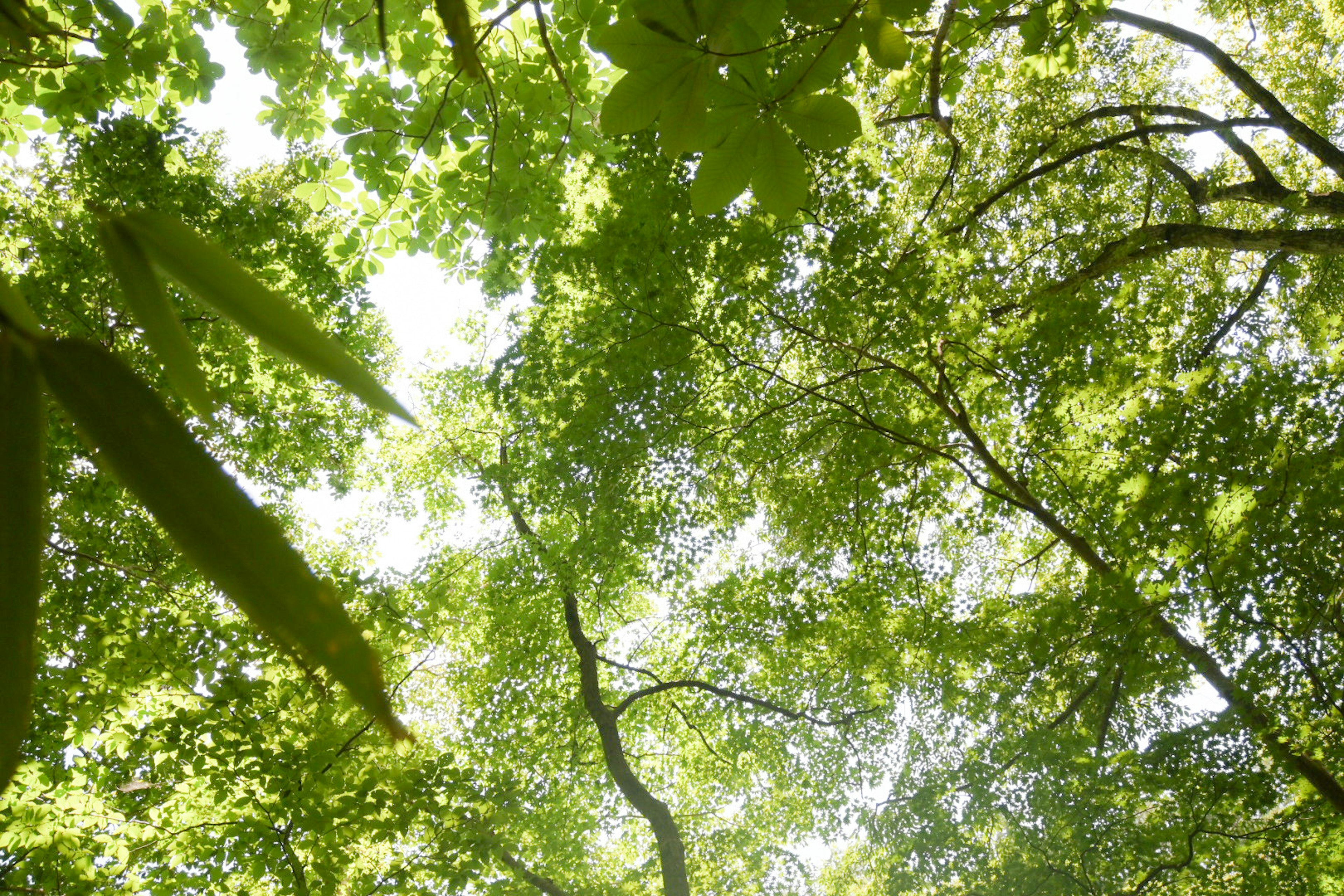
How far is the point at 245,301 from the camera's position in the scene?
32cm

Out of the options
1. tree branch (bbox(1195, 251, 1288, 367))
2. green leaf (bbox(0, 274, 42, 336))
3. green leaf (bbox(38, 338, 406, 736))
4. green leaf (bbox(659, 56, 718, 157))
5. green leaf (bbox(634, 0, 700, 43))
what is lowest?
green leaf (bbox(38, 338, 406, 736))

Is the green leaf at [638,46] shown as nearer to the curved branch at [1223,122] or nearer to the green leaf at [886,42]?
the green leaf at [886,42]

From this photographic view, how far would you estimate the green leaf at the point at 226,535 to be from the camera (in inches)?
8.9

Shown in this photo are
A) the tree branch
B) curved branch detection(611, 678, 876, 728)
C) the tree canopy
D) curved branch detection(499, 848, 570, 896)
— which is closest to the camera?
the tree canopy

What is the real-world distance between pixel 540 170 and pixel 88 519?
5178 mm

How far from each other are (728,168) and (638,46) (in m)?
0.19

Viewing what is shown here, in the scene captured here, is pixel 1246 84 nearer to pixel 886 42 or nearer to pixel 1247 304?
pixel 1247 304

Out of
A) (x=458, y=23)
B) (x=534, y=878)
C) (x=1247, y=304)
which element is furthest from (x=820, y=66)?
(x=534, y=878)

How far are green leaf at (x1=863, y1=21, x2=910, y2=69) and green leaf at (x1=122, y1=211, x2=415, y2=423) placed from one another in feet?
2.86

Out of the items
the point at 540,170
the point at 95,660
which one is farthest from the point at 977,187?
the point at 95,660

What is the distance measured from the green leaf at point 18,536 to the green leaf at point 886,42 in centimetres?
95

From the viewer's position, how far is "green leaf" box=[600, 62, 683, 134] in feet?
2.84

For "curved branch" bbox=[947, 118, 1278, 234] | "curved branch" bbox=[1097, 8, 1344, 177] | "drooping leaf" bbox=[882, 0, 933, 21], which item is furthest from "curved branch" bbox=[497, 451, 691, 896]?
"curved branch" bbox=[1097, 8, 1344, 177]

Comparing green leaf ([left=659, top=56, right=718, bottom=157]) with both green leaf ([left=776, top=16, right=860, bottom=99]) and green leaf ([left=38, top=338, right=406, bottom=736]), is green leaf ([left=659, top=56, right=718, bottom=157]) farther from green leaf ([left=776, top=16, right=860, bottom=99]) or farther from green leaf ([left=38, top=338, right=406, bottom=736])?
green leaf ([left=38, top=338, right=406, bottom=736])
